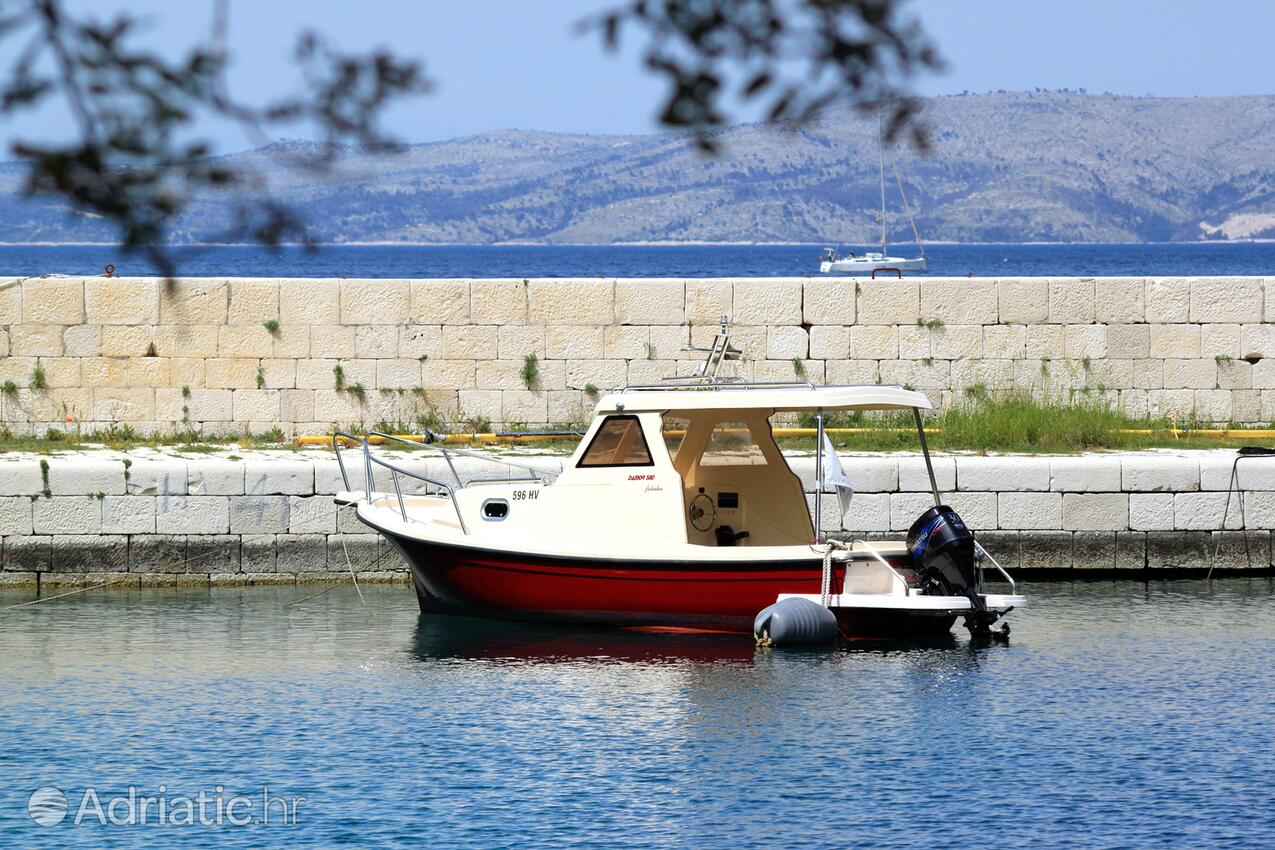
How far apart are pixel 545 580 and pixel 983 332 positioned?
641 cm

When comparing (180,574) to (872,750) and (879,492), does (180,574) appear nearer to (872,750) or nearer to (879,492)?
(879,492)

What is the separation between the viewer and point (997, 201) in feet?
497

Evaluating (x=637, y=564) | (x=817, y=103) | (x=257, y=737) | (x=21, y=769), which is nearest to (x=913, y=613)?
(x=637, y=564)

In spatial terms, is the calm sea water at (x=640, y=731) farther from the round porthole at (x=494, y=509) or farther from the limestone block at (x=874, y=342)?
the limestone block at (x=874, y=342)

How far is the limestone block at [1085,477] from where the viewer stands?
1359 centimetres

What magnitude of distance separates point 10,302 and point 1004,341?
9.41 m

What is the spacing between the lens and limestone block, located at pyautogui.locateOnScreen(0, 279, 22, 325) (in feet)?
52.2

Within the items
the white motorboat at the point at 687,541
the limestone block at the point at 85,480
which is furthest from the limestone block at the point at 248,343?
the white motorboat at the point at 687,541

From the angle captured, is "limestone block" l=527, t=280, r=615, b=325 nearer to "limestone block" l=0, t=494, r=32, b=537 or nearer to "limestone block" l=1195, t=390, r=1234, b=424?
"limestone block" l=0, t=494, r=32, b=537

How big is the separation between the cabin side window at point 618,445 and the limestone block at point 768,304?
187 inches

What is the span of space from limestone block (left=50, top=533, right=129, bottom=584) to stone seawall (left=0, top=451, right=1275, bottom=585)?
1 cm

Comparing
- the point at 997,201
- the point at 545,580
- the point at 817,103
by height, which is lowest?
the point at 545,580

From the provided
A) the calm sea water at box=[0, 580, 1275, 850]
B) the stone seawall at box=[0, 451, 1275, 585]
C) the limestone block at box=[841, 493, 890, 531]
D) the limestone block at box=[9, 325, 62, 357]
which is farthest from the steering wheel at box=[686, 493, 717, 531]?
the limestone block at box=[9, 325, 62, 357]

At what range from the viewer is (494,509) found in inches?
470
